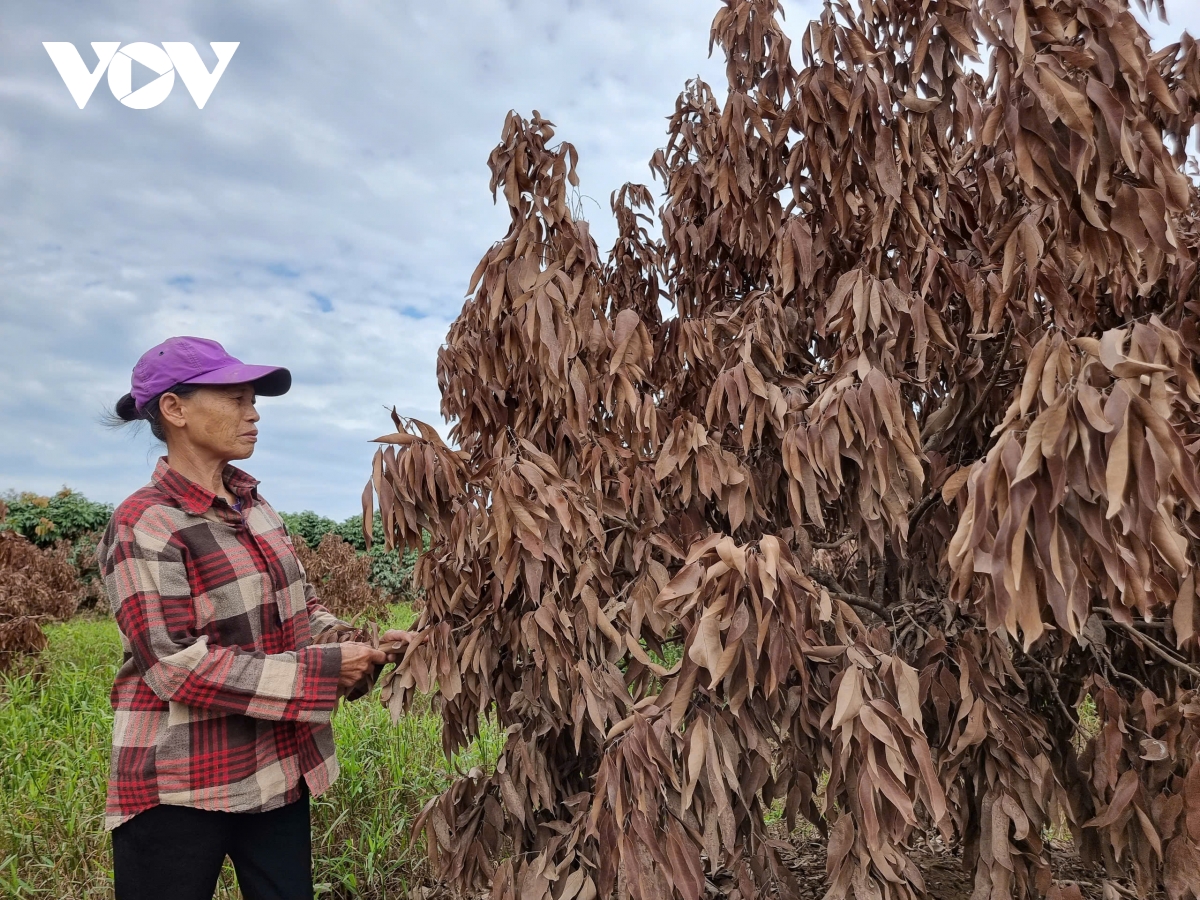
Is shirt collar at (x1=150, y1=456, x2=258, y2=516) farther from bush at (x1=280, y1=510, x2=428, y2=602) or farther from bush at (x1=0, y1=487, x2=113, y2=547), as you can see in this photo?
bush at (x1=0, y1=487, x2=113, y2=547)

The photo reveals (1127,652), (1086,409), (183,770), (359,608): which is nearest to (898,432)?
(1086,409)

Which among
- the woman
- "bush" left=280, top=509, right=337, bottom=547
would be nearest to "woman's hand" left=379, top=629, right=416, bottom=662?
the woman

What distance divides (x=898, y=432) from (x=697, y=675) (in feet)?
1.99

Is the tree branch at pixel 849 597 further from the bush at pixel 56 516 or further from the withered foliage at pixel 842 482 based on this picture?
the bush at pixel 56 516

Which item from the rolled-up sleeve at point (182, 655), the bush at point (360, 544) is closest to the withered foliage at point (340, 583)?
the bush at point (360, 544)

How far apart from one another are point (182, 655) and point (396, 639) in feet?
1.64

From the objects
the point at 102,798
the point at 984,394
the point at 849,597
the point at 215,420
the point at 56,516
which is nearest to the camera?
the point at 215,420

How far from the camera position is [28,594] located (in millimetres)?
6066

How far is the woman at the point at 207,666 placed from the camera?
1.74 meters

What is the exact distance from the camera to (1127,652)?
2.29 metres

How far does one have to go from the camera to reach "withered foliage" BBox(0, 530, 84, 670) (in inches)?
209

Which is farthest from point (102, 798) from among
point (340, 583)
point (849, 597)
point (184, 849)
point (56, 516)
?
point (56, 516)

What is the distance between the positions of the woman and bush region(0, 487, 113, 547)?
1092cm

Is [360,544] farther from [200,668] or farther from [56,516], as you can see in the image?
[200,668]
